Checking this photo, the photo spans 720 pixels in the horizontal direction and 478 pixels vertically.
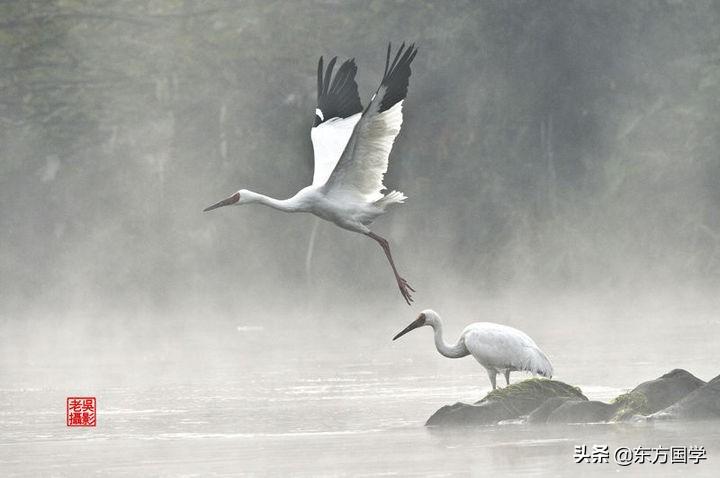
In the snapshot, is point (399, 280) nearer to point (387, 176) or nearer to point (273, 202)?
point (273, 202)

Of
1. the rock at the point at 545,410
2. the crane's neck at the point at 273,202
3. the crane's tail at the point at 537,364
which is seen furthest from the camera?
the crane's neck at the point at 273,202

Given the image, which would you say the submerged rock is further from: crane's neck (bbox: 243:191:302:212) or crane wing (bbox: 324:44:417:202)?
crane's neck (bbox: 243:191:302:212)

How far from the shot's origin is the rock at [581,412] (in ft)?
50.0

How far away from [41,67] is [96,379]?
23057 mm

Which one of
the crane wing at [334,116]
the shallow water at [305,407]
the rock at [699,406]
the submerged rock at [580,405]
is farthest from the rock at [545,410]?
the crane wing at [334,116]

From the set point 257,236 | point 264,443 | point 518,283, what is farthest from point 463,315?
point 264,443

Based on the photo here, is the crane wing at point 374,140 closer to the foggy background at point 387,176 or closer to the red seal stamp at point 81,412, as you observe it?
the red seal stamp at point 81,412

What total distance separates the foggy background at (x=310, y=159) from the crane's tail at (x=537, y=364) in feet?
66.9

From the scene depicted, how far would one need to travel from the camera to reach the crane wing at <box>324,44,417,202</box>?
1603 centimetres

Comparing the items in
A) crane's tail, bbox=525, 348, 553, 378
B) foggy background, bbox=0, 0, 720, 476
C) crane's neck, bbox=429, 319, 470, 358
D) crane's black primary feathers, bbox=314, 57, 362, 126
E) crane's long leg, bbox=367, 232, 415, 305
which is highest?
foggy background, bbox=0, 0, 720, 476

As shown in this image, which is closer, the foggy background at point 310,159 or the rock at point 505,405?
the rock at point 505,405

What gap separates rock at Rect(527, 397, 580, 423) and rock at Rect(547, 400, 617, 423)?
71 millimetres

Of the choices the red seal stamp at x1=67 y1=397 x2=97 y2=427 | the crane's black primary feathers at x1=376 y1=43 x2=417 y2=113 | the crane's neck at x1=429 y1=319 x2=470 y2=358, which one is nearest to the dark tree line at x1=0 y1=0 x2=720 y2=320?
the red seal stamp at x1=67 y1=397 x2=97 y2=427

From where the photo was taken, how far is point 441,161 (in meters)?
43.1
